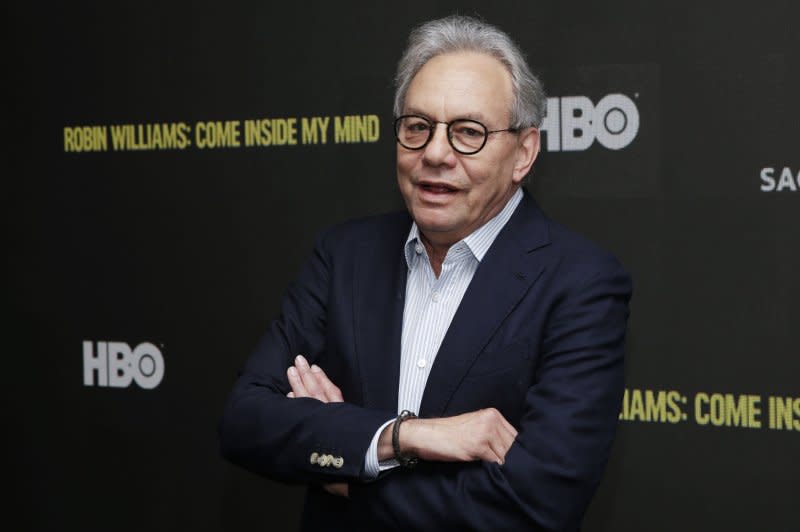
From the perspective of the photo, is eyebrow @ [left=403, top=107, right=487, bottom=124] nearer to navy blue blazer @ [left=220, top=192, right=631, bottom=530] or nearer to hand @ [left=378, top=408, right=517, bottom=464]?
navy blue blazer @ [left=220, top=192, right=631, bottom=530]

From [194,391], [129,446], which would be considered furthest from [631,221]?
[129,446]

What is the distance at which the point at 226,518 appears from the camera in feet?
11.6

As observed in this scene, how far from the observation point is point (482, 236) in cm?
224

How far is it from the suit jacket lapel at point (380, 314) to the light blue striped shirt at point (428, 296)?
0.02 metres

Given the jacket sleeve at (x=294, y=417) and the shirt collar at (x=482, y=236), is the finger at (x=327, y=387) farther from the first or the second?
the shirt collar at (x=482, y=236)

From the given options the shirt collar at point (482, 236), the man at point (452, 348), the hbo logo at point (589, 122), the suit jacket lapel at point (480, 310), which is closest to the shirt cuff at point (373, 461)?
the man at point (452, 348)

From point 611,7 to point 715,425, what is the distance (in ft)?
4.06

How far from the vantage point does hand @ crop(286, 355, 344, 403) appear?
2213 mm

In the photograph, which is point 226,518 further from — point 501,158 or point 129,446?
point 501,158

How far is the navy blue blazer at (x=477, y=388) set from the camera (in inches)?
77.4

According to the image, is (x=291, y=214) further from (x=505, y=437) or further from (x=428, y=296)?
(x=505, y=437)

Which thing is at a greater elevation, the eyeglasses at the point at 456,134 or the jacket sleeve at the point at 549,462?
the eyeglasses at the point at 456,134

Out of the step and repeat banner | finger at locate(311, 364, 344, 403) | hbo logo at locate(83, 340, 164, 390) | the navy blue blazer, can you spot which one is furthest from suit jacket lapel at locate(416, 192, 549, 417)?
hbo logo at locate(83, 340, 164, 390)

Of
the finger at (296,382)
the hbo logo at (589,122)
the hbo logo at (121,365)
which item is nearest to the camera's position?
the finger at (296,382)
